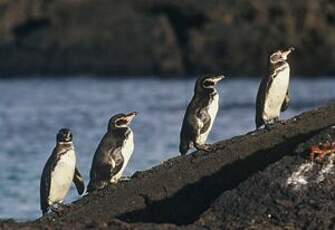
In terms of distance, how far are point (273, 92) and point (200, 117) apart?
1.46m

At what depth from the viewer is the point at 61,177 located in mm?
18656

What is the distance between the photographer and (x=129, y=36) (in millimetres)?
Answer: 92562

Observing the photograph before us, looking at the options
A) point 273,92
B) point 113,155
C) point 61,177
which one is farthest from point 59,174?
point 273,92

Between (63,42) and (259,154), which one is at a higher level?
(63,42)

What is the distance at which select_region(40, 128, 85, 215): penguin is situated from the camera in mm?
18672

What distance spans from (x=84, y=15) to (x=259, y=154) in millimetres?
83911

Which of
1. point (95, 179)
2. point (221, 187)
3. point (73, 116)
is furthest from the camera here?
point (73, 116)

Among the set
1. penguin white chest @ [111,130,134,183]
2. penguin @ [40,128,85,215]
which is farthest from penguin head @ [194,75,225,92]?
penguin @ [40,128,85,215]

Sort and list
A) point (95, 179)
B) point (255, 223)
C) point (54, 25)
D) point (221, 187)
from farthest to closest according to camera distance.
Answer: point (54, 25) < point (95, 179) < point (221, 187) < point (255, 223)

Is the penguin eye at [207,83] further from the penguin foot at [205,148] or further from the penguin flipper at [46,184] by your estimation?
the penguin flipper at [46,184]

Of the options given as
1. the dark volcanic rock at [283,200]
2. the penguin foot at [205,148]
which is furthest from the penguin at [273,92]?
the dark volcanic rock at [283,200]

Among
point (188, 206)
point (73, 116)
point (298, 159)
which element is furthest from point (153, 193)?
point (73, 116)

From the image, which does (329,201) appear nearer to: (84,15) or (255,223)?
(255,223)

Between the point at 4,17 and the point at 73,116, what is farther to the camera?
the point at 4,17
